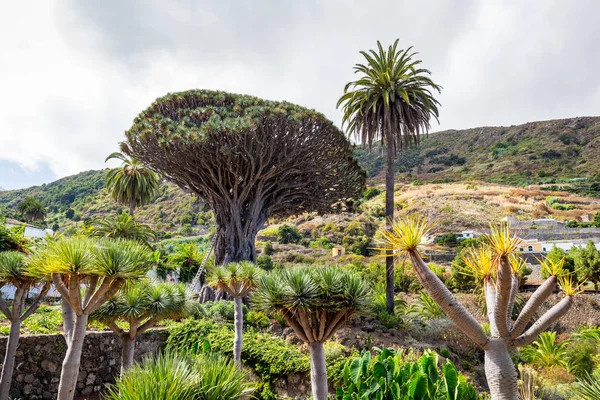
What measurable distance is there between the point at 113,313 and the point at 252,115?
419 inches

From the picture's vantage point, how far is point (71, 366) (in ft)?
20.8

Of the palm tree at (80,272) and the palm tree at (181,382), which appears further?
the palm tree at (80,272)

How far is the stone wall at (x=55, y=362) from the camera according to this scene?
413 inches

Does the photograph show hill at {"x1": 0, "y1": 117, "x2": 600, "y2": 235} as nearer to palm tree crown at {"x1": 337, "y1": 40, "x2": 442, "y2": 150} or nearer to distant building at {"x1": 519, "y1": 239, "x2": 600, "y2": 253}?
distant building at {"x1": 519, "y1": 239, "x2": 600, "y2": 253}

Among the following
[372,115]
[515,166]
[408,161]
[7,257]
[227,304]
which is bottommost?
[227,304]

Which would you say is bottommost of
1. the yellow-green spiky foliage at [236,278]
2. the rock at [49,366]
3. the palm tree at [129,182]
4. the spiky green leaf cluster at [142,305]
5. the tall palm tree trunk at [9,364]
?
the rock at [49,366]

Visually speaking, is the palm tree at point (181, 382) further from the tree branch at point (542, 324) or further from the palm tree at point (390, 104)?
the palm tree at point (390, 104)

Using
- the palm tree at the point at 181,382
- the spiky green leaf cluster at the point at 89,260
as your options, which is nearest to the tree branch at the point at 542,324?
the palm tree at the point at 181,382

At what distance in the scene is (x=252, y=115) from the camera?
56.2ft

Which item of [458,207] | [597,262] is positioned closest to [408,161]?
[458,207]

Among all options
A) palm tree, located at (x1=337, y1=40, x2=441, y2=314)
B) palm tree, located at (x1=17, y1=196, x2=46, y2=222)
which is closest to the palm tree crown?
palm tree, located at (x1=337, y1=40, x2=441, y2=314)

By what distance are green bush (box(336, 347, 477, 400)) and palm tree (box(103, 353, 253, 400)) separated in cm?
301

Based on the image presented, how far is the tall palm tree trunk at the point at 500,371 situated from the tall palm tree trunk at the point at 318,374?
3.70 metres

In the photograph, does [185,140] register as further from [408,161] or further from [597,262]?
[408,161]
